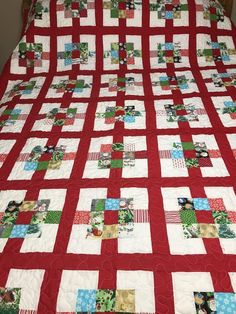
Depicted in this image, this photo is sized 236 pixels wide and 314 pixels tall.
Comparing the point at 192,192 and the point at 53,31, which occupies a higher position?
the point at 53,31

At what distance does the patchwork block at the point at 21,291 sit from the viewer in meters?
0.85

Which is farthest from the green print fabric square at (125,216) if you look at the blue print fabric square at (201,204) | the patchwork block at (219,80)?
the patchwork block at (219,80)

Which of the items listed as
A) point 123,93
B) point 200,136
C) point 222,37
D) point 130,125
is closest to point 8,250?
point 130,125

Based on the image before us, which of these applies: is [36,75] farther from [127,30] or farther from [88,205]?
[88,205]

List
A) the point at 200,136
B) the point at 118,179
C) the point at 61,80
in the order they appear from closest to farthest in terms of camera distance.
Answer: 1. the point at 118,179
2. the point at 200,136
3. the point at 61,80

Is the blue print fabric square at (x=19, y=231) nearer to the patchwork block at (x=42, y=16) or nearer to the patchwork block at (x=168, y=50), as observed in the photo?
the patchwork block at (x=168, y=50)

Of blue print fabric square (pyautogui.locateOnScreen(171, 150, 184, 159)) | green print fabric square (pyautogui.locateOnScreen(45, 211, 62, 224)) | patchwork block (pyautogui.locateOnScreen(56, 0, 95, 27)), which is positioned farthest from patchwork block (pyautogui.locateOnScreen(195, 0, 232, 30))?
green print fabric square (pyautogui.locateOnScreen(45, 211, 62, 224))

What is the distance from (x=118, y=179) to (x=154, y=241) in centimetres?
33

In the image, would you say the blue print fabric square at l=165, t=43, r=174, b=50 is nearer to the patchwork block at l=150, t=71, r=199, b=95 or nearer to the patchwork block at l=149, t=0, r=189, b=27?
the patchwork block at l=149, t=0, r=189, b=27

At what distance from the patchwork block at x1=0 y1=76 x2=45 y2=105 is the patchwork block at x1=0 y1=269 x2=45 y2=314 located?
47.9 inches

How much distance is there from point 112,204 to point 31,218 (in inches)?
11.0

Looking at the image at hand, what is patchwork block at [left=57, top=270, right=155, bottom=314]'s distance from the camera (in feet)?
2.74

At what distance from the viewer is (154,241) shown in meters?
0.99

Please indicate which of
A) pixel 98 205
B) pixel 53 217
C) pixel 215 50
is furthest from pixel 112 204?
pixel 215 50
